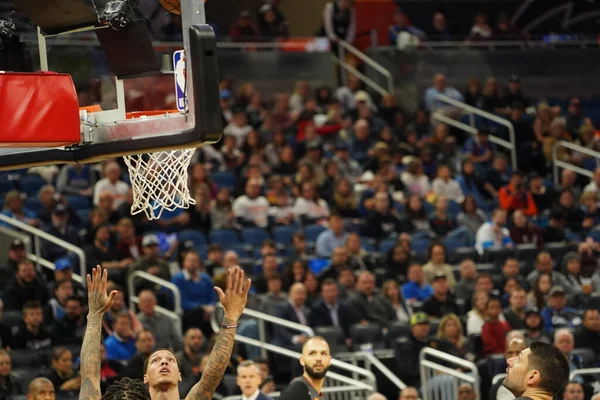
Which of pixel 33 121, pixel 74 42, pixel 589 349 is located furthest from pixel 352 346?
pixel 33 121

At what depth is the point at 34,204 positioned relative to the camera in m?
14.3

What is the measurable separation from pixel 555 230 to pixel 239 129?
466cm

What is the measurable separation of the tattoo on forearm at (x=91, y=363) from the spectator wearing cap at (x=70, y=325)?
5.14 m

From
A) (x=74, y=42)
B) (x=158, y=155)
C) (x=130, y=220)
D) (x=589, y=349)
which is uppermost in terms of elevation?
(x=74, y=42)

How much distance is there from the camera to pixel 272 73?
1934 centimetres

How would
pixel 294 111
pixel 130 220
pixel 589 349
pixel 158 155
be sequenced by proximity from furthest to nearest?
pixel 294 111, pixel 130 220, pixel 589 349, pixel 158 155

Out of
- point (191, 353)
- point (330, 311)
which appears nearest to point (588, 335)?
point (330, 311)

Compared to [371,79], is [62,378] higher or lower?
lower

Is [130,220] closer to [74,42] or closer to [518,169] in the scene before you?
[74,42]

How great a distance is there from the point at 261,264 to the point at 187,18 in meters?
7.97

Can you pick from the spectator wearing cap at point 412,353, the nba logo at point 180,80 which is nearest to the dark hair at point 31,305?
the spectator wearing cap at point 412,353

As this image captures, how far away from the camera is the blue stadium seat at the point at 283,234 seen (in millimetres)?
14508

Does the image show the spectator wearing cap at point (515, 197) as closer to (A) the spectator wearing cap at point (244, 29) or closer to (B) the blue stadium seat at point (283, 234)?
(B) the blue stadium seat at point (283, 234)

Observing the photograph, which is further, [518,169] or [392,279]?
[518,169]
